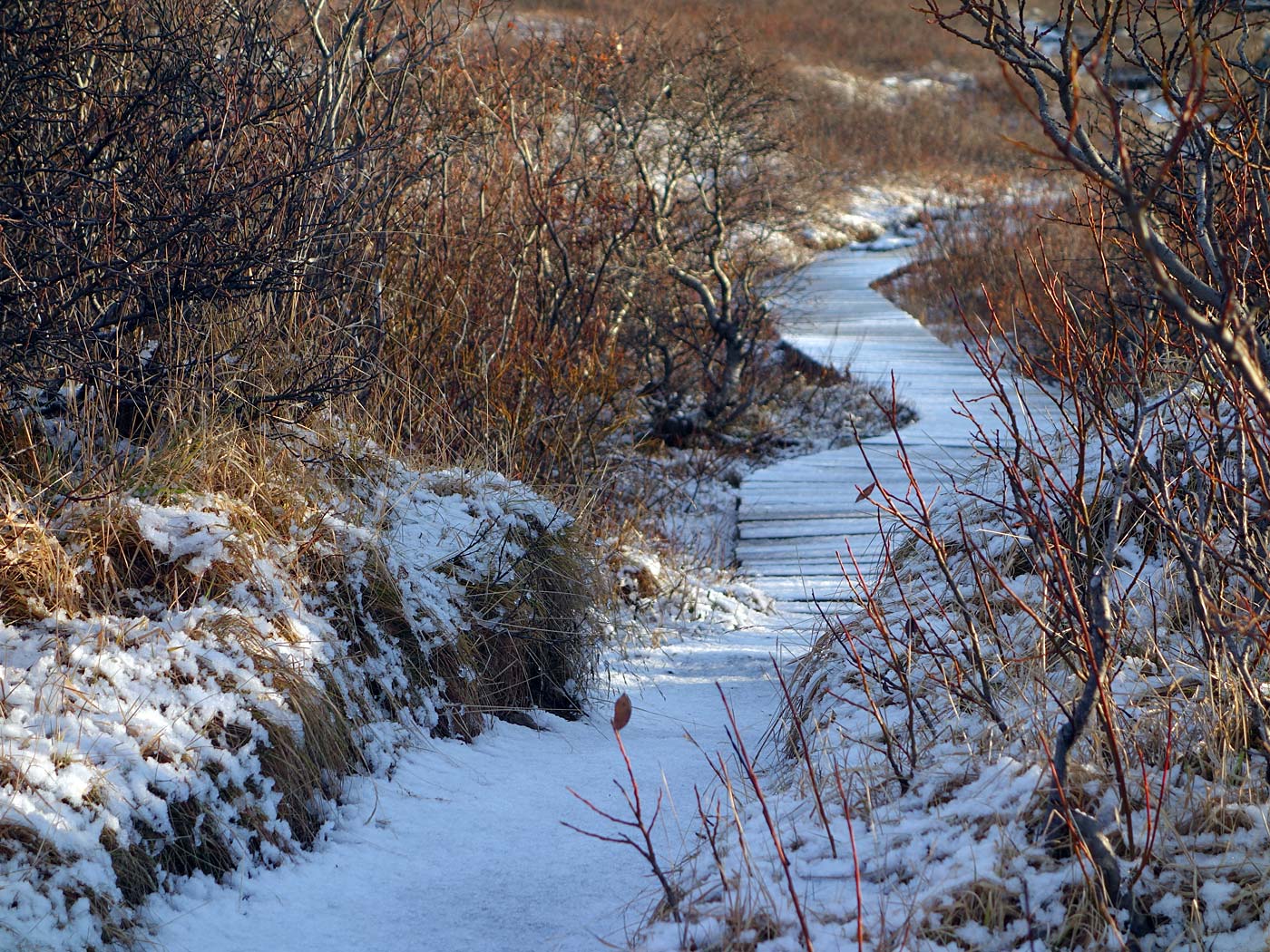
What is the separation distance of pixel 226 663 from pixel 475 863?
2.78 ft

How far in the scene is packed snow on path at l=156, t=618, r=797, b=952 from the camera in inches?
103

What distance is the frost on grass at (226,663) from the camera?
8.18 feet

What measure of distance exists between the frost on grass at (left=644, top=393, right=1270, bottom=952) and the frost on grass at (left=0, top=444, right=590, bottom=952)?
3.52 feet

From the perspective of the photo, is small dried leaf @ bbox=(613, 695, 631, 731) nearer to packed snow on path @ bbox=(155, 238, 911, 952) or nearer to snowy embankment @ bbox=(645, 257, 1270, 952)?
snowy embankment @ bbox=(645, 257, 1270, 952)

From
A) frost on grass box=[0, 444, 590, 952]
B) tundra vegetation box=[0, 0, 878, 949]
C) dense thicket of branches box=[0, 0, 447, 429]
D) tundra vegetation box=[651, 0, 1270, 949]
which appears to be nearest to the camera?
tundra vegetation box=[651, 0, 1270, 949]

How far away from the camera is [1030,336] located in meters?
12.6

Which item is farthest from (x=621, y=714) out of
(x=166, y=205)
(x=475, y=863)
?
(x=166, y=205)

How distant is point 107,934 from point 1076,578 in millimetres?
2825

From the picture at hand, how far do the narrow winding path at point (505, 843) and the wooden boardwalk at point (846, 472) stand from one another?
72 cm

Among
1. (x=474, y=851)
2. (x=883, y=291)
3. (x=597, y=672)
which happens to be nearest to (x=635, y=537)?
(x=597, y=672)

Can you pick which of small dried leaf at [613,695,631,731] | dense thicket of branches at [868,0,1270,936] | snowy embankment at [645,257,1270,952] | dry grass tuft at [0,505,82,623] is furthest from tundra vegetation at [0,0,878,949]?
dense thicket of branches at [868,0,1270,936]

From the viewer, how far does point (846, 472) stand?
8641mm

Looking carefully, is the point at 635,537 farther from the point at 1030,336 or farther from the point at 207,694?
the point at 1030,336

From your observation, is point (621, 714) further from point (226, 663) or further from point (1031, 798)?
point (226, 663)
